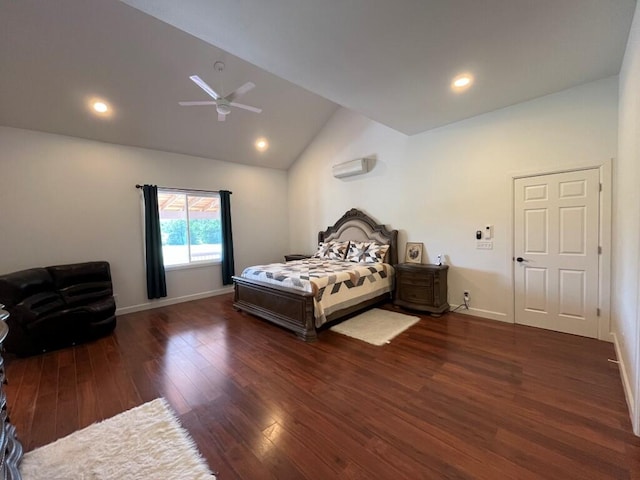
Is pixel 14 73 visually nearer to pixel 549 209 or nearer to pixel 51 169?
pixel 51 169

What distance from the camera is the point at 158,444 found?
69.0 inches

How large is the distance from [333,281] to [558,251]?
9.14 feet

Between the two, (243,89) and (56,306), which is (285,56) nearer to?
(243,89)

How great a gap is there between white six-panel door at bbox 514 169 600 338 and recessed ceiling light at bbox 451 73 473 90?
1.47 meters

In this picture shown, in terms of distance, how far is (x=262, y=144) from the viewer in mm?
5773

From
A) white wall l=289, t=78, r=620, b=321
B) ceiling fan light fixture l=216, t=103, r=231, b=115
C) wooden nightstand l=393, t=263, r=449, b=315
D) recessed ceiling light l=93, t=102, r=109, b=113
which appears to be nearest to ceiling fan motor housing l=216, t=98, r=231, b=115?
ceiling fan light fixture l=216, t=103, r=231, b=115

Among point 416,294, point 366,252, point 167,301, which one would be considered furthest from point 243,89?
point 167,301

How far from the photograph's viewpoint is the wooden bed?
339cm

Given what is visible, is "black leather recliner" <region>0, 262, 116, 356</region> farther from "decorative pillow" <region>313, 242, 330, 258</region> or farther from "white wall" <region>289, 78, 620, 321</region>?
"white wall" <region>289, 78, 620, 321</region>

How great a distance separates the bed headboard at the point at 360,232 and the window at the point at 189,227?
7.58 ft

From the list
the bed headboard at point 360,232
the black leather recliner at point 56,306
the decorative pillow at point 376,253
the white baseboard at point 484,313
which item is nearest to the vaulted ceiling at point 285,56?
the bed headboard at point 360,232

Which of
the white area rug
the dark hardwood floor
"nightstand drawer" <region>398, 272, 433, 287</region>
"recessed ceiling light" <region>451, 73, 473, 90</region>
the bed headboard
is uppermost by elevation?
"recessed ceiling light" <region>451, 73, 473, 90</region>

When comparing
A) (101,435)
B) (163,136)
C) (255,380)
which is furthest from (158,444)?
(163,136)

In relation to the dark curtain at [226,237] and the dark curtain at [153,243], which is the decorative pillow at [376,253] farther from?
the dark curtain at [153,243]
